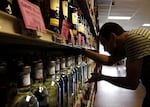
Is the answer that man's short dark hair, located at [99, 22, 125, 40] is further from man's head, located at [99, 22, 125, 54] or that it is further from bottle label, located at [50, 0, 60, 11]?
bottle label, located at [50, 0, 60, 11]

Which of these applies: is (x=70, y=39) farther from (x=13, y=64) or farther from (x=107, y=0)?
(x=107, y=0)

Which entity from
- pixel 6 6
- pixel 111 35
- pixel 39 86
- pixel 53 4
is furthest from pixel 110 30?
pixel 6 6

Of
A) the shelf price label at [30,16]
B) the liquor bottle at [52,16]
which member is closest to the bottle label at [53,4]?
the liquor bottle at [52,16]

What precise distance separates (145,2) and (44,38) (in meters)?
7.40

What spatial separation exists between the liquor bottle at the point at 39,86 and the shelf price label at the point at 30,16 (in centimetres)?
25

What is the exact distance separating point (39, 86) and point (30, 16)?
1.26 feet

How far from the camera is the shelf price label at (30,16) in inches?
22.8

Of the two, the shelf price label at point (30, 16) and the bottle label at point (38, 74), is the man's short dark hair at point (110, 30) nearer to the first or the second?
the bottle label at point (38, 74)

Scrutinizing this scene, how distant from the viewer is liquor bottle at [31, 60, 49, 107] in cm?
90

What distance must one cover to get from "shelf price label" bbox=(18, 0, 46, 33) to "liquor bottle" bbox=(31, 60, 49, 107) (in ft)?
0.81

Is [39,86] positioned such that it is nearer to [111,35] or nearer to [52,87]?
[52,87]

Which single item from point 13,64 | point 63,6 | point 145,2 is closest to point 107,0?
point 145,2

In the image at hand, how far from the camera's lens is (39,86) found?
0.92 metres

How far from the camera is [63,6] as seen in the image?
1.25 m
